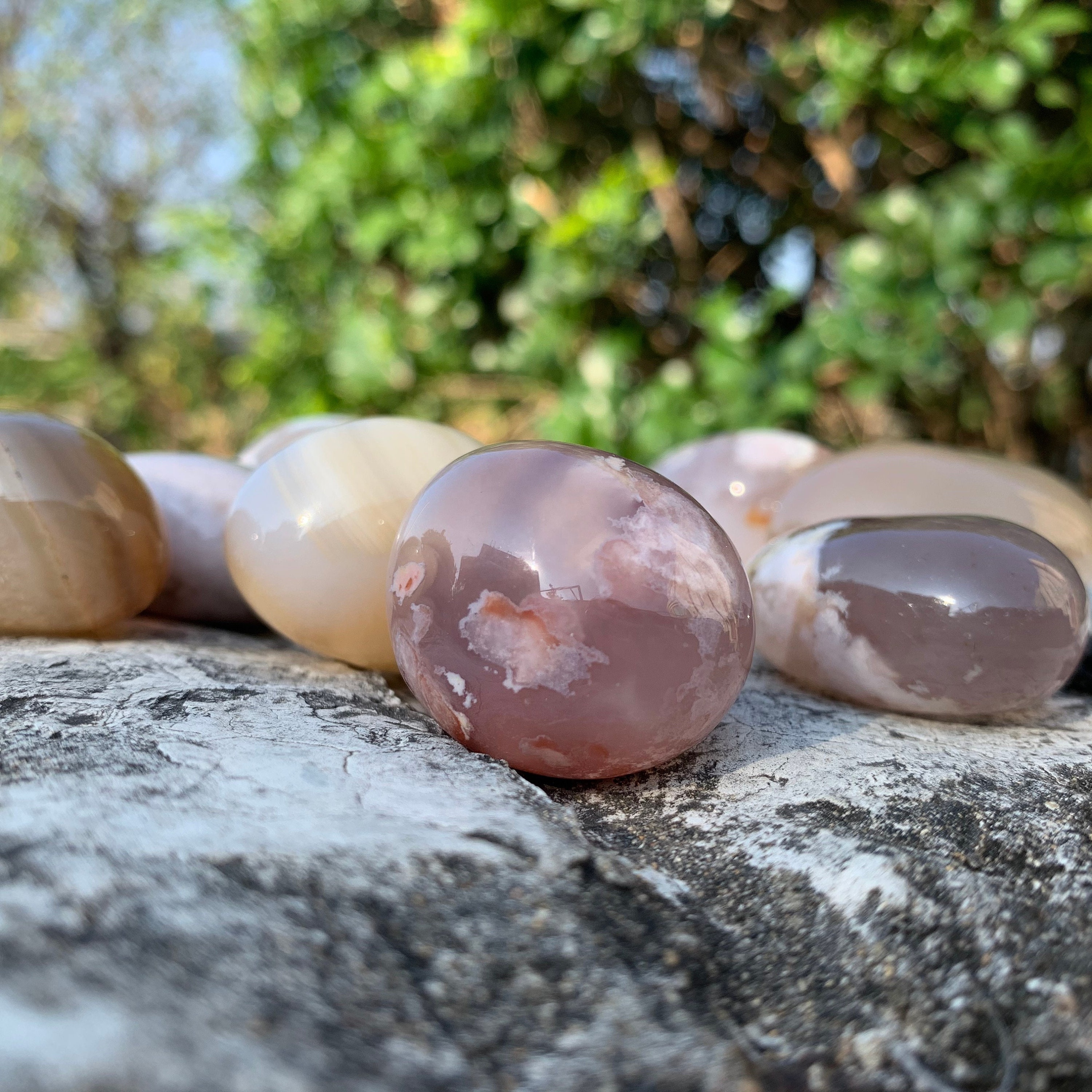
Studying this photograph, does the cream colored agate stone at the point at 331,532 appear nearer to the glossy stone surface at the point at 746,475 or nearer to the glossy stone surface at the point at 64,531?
the glossy stone surface at the point at 64,531

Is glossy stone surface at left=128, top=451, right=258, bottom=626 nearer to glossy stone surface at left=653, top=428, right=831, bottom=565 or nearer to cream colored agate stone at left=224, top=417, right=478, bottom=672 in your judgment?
cream colored agate stone at left=224, top=417, right=478, bottom=672

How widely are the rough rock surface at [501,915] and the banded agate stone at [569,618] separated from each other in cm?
5

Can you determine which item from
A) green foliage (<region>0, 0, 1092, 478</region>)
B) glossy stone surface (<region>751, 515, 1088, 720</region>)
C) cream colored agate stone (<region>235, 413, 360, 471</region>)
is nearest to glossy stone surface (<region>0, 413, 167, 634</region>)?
cream colored agate stone (<region>235, 413, 360, 471</region>)

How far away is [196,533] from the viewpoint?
44.8 inches

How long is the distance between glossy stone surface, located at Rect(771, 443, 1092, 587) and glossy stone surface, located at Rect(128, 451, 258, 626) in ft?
2.41

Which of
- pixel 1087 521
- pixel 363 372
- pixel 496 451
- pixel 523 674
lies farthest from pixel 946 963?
pixel 363 372

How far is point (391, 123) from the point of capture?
2.39 meters

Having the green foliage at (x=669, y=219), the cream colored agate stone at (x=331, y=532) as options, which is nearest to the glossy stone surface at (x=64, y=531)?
the cream colored agate stone at (x=331, y=532)

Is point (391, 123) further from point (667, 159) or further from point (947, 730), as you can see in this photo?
point (947, 730)

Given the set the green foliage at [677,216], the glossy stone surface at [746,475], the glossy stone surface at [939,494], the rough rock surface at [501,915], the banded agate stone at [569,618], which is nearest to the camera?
the rough rock surface at [501,915]

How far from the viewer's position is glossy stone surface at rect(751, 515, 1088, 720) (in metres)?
0.84

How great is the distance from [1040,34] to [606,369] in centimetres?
107

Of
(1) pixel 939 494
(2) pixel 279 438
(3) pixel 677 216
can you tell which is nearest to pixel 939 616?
(1) pixel 939 494

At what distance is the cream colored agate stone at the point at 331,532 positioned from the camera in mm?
900
